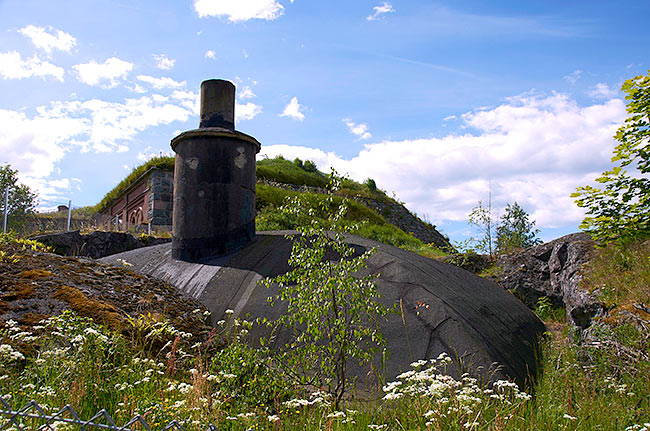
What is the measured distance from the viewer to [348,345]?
3.77 meters

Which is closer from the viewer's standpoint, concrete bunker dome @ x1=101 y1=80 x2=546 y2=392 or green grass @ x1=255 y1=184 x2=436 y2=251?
concrete bunker dome @ x1=101 y1=80 x2=546 y2=392

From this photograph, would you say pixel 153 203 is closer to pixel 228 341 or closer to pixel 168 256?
pixel 168 256

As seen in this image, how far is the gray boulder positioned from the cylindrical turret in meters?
0.24

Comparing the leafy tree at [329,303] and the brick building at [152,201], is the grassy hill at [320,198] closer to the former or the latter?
the brick building at [152,201]

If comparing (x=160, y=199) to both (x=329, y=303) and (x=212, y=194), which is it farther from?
(x=329, y=303)

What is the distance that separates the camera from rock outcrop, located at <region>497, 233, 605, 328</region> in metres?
8.48

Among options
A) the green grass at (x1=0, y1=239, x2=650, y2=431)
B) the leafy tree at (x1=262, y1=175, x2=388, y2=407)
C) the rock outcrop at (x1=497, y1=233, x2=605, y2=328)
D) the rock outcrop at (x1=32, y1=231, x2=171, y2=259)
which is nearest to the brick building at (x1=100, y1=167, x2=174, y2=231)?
the rock outcrop at (x1=32, y1=231, x2=171, y2=259)

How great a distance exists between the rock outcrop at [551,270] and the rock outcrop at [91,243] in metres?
8.69

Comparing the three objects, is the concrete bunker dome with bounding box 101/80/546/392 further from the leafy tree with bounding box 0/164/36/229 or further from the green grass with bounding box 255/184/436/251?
the leafy tree with bounding box 0/164/36/229

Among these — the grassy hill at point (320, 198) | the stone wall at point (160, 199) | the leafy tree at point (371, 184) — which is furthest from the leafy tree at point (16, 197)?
the leafy tree at point (371, 184)

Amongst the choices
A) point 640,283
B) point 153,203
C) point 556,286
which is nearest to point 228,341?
point 640,283

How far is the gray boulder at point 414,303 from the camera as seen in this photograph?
4.36 m

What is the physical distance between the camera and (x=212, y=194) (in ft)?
22.2

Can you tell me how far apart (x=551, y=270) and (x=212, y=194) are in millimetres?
6692
